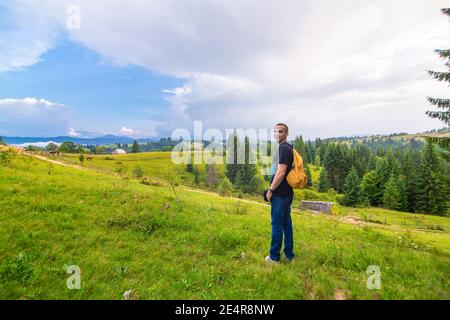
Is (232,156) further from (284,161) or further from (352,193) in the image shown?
(284,161)

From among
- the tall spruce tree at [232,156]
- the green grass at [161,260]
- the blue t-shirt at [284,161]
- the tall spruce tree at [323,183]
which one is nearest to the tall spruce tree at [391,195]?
the tall spruce tree at [323,183]

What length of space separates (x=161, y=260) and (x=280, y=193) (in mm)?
3397

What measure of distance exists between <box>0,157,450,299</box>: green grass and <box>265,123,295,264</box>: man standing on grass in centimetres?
55

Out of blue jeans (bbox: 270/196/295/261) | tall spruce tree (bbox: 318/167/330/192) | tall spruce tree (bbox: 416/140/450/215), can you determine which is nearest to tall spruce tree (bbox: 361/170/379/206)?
tall spruce tree (bbox: 416/140/450/215)

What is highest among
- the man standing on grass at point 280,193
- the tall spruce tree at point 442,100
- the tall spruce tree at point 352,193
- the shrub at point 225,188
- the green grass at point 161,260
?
the tall spruce tree at point 442,100

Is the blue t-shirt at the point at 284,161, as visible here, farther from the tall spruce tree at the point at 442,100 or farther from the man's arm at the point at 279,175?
the tall spruce tree at the point at 442,100

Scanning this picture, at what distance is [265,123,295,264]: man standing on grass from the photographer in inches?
223

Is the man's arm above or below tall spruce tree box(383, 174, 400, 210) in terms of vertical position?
above

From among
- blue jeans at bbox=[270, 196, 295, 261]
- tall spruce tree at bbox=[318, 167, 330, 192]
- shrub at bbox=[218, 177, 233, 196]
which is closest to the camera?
blue jeans at bbox=[270, 196, 295, 261]

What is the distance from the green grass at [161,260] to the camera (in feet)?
14.7

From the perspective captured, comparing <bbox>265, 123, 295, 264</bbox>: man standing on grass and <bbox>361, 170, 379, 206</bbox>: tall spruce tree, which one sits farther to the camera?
<bbox>361, 170, 379, 206</bbox>: tall spruce tree

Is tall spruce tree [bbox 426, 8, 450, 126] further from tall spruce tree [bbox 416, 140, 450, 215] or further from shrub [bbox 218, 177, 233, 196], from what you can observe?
tall spruce tree [bbox 416, 140, 450, 215]

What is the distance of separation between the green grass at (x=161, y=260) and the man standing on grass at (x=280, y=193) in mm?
553
